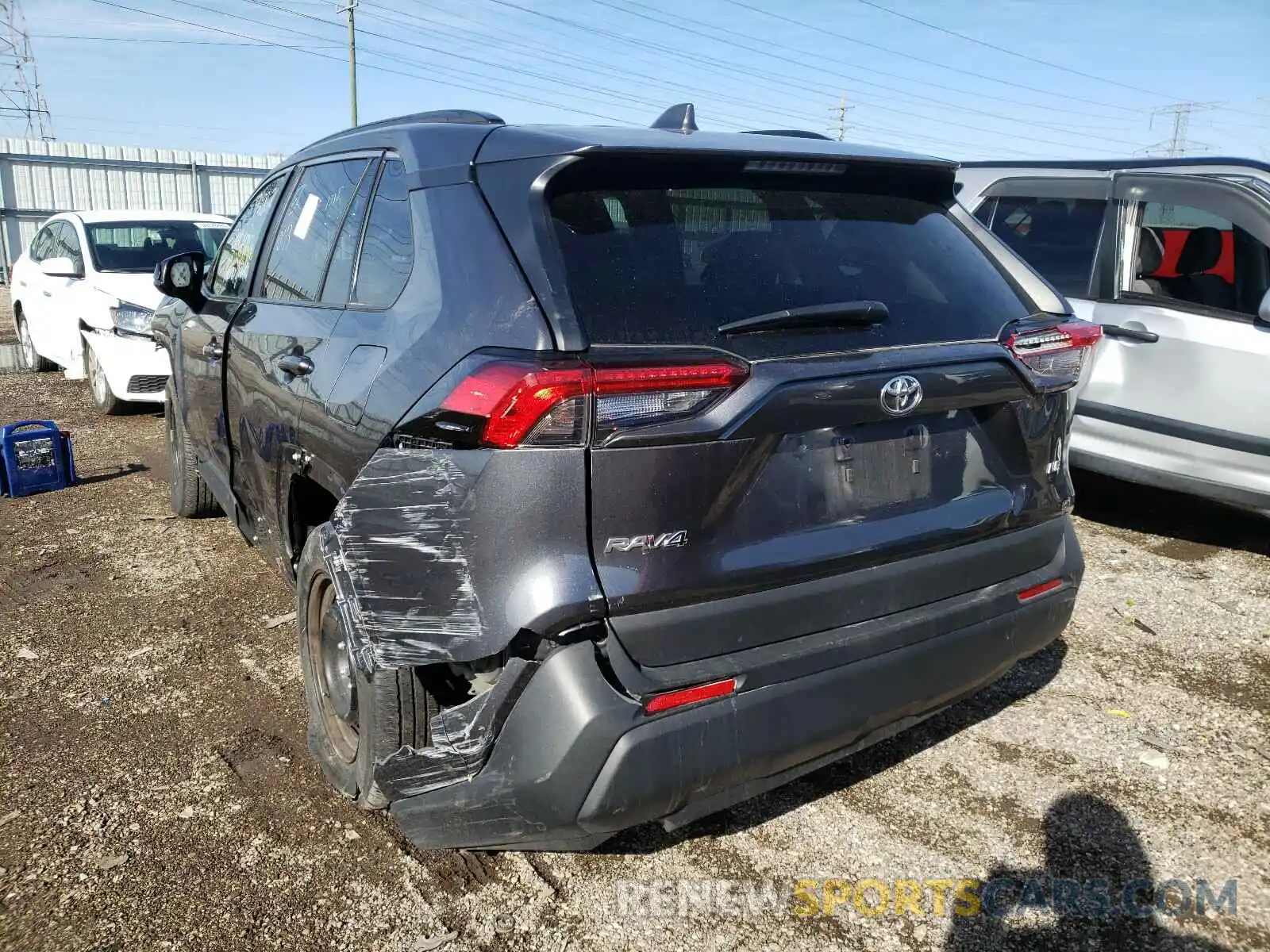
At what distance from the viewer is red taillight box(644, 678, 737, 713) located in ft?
6.54

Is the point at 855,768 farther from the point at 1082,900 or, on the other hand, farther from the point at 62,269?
the point at 62,269

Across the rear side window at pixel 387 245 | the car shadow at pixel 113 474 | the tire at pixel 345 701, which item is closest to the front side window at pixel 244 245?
the rear side window at pixel 387 245

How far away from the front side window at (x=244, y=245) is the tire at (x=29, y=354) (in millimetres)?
7432

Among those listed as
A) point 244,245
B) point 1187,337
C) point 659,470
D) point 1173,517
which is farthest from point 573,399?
point 1173,517

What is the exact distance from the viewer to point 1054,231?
5738 millimetres

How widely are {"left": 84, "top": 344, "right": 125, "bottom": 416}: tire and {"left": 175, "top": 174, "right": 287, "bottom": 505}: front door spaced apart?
3.99 m

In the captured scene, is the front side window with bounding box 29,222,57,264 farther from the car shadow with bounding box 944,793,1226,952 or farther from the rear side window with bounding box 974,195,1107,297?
the car shadow with bounding box 944,793,1226,952

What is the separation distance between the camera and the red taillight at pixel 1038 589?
2.61 m

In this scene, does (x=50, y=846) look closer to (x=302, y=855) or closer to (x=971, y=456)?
(x=302, y=855)

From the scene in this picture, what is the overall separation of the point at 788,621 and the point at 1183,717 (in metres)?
2.06

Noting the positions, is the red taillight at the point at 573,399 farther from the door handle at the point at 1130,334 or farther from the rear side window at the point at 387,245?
the door handle at the point at 1130,334

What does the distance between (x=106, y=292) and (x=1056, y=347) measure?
758 cm

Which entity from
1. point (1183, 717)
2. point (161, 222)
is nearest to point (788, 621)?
point (1183, 717)

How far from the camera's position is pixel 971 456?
250 centimetres
